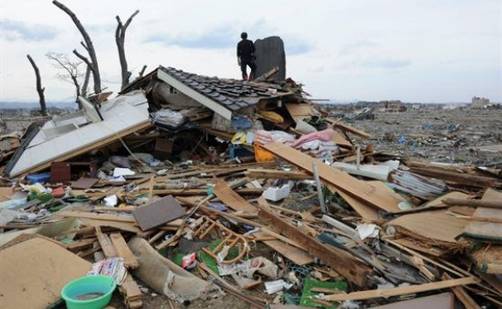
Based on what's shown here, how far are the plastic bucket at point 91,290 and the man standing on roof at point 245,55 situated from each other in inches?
415

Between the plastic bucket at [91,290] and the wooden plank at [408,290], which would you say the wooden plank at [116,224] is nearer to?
the plastic bucket at [91,290]

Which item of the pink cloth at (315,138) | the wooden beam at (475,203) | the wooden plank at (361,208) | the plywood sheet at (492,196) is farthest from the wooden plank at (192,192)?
the plywood sheet at (492,196)

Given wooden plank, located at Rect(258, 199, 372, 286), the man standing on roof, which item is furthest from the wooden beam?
the man standing on roof

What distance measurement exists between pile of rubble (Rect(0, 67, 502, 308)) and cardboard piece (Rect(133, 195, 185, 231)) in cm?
2

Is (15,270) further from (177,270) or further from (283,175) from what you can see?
(283,175)

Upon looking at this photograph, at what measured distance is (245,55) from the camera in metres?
13.1

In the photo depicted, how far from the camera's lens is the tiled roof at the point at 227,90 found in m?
8.88

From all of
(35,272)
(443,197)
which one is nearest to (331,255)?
(443,197)

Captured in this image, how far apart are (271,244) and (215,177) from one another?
3052 mm

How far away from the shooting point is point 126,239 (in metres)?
4.73

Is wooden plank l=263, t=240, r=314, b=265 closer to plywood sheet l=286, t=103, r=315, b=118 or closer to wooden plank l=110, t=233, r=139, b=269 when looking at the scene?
wooden plank l=110, t=233, r=139, b=269

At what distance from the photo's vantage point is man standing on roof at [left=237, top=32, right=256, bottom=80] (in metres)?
12.9

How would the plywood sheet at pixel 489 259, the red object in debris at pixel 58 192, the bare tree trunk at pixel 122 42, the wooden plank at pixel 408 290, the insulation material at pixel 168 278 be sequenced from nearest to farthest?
the plywood sheet at pixel 489 259 < the wooden plank at pixel 408 290 < the insulation material at pixel 168 278 < the red object in debris at pixel 58 192 < the bare tree trunk at pixel 122 42

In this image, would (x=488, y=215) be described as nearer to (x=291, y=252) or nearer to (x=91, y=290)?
(x=291, y=252)
